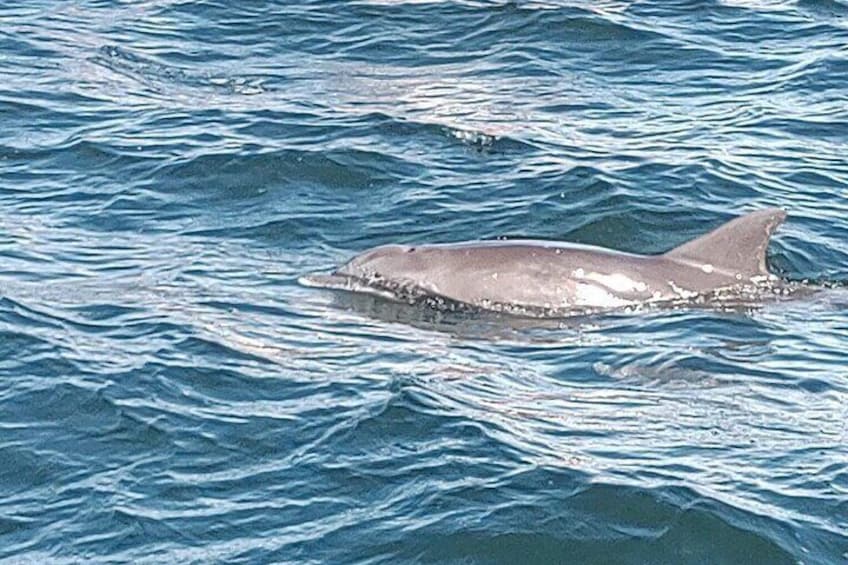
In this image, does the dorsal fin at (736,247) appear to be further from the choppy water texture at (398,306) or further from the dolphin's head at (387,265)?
the dolphin's head at (387,265)

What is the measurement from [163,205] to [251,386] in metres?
5.01

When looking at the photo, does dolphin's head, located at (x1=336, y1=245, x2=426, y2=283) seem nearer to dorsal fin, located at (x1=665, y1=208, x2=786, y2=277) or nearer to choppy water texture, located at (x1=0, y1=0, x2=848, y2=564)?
choppy water texture, located at (x1=0, y1=0, x2=848, y2=564)

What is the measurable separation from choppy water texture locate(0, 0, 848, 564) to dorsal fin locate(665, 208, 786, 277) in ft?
1.49

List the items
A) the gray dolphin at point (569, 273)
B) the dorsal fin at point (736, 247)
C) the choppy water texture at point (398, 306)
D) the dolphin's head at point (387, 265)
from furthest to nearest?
the dolphin's head at point (387, 265)
the dorsal fin at point (736, 247)
the gray dolphin at point (569, 273)
the choppy water texture at point (398, 306)

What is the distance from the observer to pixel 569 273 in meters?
14.5

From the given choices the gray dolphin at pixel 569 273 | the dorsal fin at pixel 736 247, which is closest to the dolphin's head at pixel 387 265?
the gray dolphin at pixel 569 273

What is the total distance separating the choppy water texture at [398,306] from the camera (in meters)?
10.4

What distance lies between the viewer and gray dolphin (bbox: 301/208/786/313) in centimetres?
1440

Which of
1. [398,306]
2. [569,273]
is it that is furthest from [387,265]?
[569,273]

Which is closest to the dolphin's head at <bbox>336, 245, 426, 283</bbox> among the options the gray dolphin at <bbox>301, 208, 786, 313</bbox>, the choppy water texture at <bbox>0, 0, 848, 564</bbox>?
the gray dolphin at <bbox>301, 208, 786, 313</bbox>

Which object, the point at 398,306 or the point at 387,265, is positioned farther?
the point at 387,265

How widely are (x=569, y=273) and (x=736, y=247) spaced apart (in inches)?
47.0

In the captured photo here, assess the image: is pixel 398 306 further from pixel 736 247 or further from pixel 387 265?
pixel 736 247

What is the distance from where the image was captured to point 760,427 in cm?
1159
